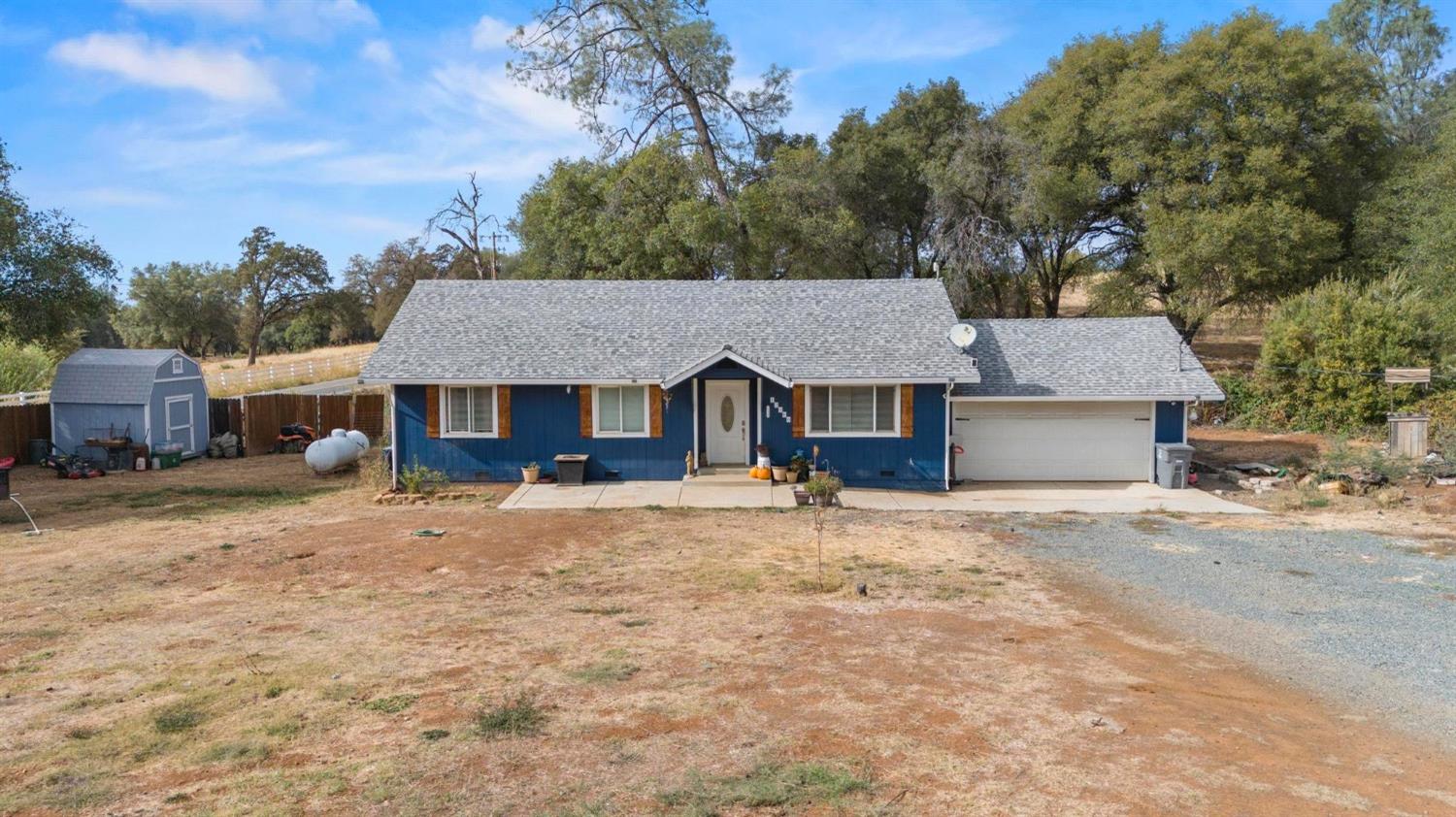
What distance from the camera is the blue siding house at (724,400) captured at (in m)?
19.2

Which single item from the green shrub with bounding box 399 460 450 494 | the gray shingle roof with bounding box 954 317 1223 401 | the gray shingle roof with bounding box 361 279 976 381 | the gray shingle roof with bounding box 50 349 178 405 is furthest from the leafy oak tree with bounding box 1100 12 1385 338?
the gray shingle roof with bounding box 50 349 178 405

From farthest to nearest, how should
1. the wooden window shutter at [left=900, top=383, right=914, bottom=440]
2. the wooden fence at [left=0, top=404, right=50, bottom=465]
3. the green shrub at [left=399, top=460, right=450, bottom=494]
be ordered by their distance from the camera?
the wooden fence at [left=0, top=404, right=50, bottom=465] → the wooden window shutter at [left=900, top=383, right=914, bottom=440] → the green shrub at [left=399, top=460, right=450, bottom=494]

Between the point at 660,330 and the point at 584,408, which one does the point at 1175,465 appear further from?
the point at 584,408

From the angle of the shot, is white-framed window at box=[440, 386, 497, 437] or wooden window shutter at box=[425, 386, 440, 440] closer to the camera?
wooden window shutter at box=[425, 386, 440, 440]

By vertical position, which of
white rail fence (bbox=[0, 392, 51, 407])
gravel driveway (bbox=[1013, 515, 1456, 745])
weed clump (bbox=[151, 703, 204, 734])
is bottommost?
gravel driveway (bbox=[1013, 515, 1456, 745])

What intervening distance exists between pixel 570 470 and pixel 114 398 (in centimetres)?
1182

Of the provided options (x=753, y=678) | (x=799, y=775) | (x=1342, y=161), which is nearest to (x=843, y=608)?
(x=753, y=678)

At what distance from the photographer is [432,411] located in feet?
63.7

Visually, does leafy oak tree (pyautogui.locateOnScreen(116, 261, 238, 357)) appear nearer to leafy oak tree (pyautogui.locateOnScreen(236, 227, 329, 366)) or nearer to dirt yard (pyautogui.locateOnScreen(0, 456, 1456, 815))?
leafy oak tree (pyautogui.locateOnScreen(236, 227, 329, 366))

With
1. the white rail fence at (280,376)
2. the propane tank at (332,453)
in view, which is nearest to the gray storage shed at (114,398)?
the propane tank at (332,453)

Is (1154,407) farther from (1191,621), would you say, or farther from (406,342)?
(406,342)

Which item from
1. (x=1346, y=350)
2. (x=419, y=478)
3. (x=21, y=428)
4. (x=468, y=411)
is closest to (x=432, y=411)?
(x=468, y=411)

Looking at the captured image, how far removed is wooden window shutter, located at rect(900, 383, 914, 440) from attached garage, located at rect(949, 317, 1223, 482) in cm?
119

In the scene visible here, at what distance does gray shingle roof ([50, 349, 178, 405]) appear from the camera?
22.2 metres
